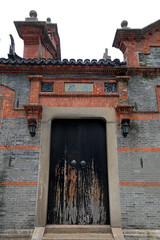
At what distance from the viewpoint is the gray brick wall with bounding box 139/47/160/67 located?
265 inches

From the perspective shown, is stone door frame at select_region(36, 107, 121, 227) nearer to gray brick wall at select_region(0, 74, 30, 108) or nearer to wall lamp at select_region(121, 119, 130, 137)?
wall lamp at select_region(121, 119, 130, 137)

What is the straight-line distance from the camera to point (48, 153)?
5855 millimetres

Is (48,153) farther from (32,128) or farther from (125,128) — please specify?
(125,128)

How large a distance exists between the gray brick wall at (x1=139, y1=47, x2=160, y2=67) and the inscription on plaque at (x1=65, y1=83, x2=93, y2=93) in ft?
5.91

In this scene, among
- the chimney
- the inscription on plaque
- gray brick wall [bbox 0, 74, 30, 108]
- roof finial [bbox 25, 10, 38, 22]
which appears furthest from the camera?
roof finial [bbox 25, 10, 38, 22]

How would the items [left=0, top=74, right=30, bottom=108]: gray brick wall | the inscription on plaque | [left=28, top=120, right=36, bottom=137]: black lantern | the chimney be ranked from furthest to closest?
1. the chimney
2. the inscription on plaque
3. [left=0, top=74, right=30, bottom=108]: gray brick wall
4. [left=28, top=120, right=36, bottom=137]: black lantern

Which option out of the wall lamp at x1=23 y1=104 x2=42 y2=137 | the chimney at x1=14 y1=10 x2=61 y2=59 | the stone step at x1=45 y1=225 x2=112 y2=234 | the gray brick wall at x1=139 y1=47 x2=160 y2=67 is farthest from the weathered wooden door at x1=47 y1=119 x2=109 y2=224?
the chimney at x1=14 y1=10 x2=61 y2=59

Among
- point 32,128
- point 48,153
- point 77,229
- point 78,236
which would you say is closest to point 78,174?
point 48,153

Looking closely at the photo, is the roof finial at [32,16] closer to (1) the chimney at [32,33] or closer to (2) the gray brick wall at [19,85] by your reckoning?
(1) the chimney at [32,33]

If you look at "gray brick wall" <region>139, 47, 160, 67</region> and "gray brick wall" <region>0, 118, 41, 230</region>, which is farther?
"gray brick wall" <region>139, 47, 160, 67</region>

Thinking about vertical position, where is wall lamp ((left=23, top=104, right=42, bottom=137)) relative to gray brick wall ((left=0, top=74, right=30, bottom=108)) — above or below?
below

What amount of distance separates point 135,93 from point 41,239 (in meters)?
4.54

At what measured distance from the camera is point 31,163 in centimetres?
574

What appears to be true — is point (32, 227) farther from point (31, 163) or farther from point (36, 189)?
point (31, 163)
